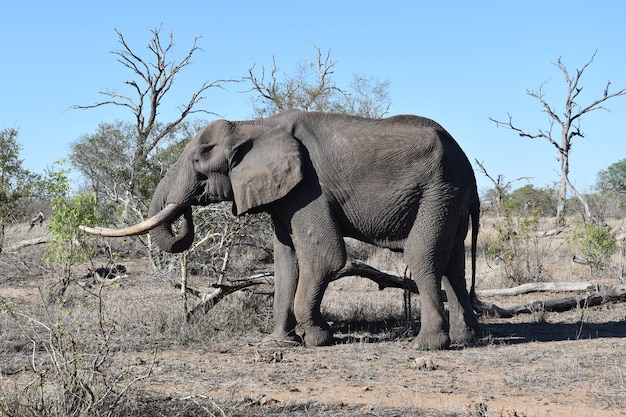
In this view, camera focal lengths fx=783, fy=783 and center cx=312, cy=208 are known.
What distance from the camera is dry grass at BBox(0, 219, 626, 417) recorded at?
5.83m

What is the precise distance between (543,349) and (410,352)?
154cm

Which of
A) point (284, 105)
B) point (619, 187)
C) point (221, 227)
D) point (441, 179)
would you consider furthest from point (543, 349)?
point (619, 187)

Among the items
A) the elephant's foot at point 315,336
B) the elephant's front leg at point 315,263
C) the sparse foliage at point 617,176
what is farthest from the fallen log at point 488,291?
the sparse foliage at point 617,176

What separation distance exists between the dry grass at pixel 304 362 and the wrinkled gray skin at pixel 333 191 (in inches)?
25.2

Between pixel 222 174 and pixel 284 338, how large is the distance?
6.87 ft

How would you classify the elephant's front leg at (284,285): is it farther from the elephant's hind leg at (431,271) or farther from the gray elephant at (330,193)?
the elephant's hind leg at (431,271)

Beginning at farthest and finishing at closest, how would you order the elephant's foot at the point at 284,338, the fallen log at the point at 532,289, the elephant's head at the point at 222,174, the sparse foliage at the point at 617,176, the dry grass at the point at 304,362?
the sparse foliage at the point at 617,176
the fallen log at the point at 532,289
the elephant's foot at the point at 284,338
the elephant's head at the point at 222,174
the dry grass at the point at 304,362

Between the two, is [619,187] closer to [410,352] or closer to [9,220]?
[9,220]

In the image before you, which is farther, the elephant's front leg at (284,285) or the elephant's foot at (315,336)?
the elephant's front leg at (284,285)

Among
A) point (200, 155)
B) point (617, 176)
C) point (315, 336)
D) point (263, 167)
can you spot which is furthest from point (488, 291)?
point (617, 176)

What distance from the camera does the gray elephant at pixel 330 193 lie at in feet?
29.5

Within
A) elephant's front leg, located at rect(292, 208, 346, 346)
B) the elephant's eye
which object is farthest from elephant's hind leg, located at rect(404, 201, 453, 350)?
the elephant's eye

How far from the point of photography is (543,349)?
352 inches

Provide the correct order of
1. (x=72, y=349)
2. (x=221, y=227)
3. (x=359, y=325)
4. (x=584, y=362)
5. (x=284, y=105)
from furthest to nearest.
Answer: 1. (x=284, y=105)
2. (x=221, y=227)
3. (x=359, y=325)
4. (x=584, y=362)
5. (x=72, y=349)
